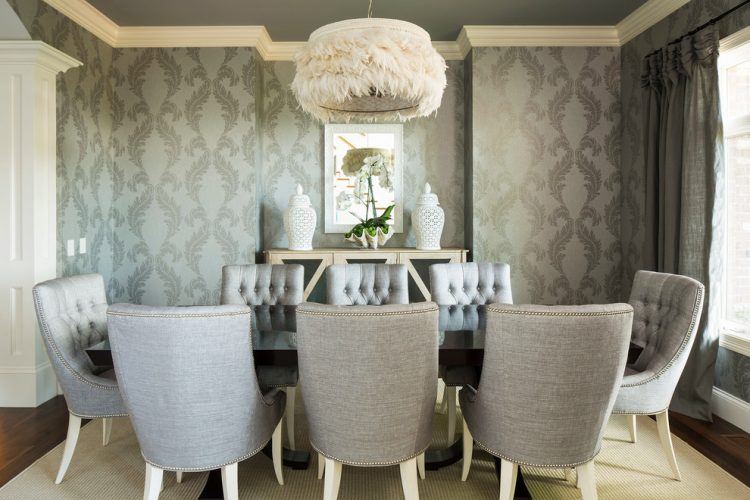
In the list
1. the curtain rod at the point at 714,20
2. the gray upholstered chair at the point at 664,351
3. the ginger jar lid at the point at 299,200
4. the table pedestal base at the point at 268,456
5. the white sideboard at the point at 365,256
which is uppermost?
the curtain rod at the point at 714,20

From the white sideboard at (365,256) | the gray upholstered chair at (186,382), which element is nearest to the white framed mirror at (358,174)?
the white sideboard at (365,256)

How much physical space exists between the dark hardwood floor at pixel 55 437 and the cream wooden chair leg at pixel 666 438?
0.98 feet

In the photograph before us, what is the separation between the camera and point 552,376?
1.51 m

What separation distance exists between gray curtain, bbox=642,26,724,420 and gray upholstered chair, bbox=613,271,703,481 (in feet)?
2.78

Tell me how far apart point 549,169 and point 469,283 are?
1621mm

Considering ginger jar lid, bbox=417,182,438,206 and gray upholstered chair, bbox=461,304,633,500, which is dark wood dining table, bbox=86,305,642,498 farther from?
ginger jar lid, bbox=417,182,438,206

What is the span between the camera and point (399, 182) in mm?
4219

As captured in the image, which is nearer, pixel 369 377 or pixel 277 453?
pixel 369 377

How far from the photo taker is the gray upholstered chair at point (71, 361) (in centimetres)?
202

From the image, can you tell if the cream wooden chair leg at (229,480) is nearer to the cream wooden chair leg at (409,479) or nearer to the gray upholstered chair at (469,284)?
the cream wooden chair leg at (409,479)

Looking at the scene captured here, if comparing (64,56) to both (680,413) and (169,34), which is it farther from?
(680,413)

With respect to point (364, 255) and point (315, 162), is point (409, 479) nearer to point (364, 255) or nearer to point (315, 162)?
point (364, 255)

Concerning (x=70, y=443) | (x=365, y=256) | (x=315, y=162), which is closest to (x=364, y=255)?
(x=365, y=256)

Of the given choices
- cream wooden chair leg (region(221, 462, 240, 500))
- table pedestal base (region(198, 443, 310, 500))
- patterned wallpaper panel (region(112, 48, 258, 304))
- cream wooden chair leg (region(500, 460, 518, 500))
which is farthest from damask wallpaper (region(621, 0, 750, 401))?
patterned wallpaper panel (region(112, 48, 258, 304))
